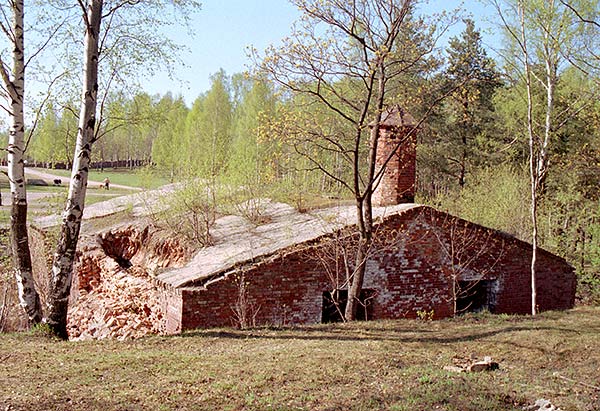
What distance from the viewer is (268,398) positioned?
19.6ft

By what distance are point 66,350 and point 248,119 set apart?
96.9ft

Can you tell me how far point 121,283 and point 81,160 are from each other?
21.1ft

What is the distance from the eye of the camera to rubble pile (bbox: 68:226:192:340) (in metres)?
12.2

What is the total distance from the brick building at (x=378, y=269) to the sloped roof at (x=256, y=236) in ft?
0.11

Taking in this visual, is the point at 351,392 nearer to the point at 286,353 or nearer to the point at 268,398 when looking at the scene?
the point at 268,398

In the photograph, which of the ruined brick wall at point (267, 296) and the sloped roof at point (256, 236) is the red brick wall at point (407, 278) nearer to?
the ruined brick wall at point (267, 296)

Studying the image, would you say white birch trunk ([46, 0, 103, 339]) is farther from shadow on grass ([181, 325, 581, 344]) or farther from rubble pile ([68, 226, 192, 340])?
rubble pile ([68, 226, 192, 340])

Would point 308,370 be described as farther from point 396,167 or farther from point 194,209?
point 194,209

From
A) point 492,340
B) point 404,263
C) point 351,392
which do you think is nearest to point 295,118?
point 404,263

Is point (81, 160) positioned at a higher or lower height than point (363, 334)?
higher

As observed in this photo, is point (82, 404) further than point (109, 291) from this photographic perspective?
No

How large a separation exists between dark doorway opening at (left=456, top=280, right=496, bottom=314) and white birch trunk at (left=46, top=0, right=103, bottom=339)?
8.58m

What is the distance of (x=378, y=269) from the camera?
1215 cm

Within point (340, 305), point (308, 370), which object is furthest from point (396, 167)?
point (308, 370)
